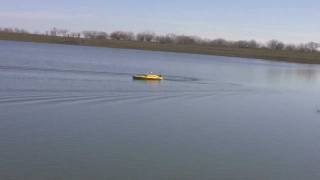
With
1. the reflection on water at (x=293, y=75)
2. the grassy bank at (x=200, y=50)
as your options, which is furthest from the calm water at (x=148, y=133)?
the grassy bank at (x=200, y=50)

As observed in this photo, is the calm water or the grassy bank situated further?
the grassy bank

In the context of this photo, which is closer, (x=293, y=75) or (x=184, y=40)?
(x=293, y=75)

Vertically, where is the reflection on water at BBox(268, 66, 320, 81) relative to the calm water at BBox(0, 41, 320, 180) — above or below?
below

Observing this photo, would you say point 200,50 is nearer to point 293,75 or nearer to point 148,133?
point 293,75

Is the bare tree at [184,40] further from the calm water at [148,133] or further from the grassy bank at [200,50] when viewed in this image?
the calm water at [148,133]

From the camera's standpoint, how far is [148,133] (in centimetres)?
2070

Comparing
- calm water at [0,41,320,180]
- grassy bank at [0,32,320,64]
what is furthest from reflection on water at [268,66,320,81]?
grassy bank at [0,32,320,64]

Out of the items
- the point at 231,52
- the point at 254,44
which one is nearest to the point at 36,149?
the point at 231,52

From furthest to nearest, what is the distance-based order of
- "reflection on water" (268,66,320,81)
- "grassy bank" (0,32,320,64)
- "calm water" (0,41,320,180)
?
"grassy bank" (0,32,320,64)
"reflection on water" (268,66,320,81)
"calm water" (0,41,320,180)

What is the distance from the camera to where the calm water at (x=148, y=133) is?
15.8 m

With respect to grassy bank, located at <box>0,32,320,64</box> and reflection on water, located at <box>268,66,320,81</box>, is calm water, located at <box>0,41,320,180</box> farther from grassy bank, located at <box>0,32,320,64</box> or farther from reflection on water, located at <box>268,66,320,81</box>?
grassy bank, located at <box>0,32,320,64</box>

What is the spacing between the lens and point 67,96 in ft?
94.3

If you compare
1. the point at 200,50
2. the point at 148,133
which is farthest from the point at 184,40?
the point at 148,133

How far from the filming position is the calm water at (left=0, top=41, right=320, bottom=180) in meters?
15.8
